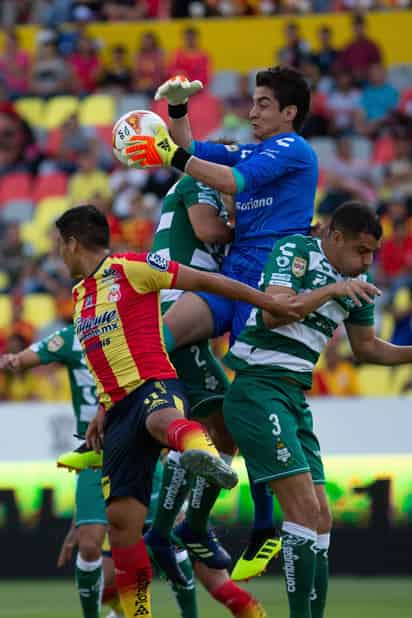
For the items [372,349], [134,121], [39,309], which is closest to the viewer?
[134,121]

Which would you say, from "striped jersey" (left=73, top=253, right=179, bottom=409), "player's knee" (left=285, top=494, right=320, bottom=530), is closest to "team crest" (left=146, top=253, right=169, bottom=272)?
"striped jersey" (left=73, top=253, right=179, bottom=409)

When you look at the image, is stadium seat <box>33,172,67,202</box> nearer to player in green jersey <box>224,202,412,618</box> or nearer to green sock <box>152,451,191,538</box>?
green sock <box>152,451,191,538</box>

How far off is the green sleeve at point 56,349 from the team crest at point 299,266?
8.70 ft

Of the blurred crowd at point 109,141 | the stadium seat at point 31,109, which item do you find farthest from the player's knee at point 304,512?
the stadium seat at point 31,109

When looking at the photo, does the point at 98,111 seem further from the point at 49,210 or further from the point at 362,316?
the point at 362,316

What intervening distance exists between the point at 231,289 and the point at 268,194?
0.97 meters

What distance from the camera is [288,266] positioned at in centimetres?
749

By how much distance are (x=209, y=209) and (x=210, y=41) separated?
11.3 metres

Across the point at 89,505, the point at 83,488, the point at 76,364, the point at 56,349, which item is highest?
the point at 56,349

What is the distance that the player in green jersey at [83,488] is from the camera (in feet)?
30.4

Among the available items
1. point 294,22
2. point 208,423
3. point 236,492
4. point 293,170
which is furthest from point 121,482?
point 294,22

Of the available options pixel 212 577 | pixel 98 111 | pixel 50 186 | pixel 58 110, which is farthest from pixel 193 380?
pixel 58 110

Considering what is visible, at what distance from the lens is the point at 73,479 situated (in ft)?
41.1

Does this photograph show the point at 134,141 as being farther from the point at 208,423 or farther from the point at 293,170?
the point at 208,423
